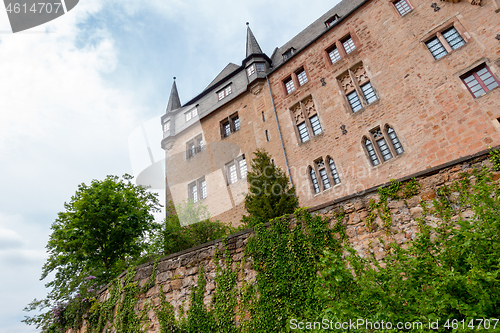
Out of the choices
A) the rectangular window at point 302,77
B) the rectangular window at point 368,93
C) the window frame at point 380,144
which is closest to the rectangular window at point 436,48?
the rectangular window at point 368,93

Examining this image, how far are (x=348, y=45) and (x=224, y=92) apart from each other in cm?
978

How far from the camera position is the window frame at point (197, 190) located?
18.7 m

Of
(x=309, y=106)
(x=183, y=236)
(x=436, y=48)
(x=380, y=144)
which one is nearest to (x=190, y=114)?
(x=309, y=106)

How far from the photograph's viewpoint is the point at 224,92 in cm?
2144

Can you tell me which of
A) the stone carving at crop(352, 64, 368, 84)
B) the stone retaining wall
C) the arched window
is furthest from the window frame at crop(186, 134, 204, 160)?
the stone retaining wall

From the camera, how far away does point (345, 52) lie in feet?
50.0

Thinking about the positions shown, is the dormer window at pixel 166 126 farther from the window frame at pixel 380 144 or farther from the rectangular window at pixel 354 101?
the window frame at pixel 380 144

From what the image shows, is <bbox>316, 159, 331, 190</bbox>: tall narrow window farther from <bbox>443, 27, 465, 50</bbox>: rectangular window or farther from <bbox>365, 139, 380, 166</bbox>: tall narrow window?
<bbox>443, 27, 465, 50</bbox>: rectangular window

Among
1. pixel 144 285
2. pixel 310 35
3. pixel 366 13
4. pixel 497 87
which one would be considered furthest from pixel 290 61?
pixel 144 285

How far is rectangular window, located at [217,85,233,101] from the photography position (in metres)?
21.0

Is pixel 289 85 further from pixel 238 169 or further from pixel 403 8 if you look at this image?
pixel 403 8

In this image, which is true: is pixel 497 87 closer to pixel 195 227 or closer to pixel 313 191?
pixel 313 191

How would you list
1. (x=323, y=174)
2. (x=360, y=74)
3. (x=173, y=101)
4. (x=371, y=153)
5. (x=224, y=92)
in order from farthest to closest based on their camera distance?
(x=173, y=101) → (x=224, y=92) → (x=360, y=74) → (x=323, y=174) → (x=371, y=153)

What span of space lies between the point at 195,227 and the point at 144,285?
111 inches
